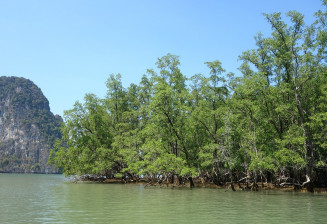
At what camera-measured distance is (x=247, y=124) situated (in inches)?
1443

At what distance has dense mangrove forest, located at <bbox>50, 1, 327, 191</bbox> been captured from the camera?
104ft

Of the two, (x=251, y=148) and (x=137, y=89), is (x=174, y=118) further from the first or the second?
(x=137, y=89)

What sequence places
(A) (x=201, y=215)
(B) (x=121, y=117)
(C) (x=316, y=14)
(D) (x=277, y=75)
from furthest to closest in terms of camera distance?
(B) (x=121, y=117), (D) (x=277, y=75), (C) (x=316, y=14), (A) (x=201, y=215)

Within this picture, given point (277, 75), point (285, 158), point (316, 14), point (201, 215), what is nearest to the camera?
point (201, 215)

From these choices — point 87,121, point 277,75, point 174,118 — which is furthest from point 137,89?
point 277,75

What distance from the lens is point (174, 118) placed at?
1625 inches

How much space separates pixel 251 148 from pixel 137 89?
32487mm

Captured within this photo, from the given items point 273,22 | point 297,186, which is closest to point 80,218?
point 297,186

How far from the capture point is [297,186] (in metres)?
33.1

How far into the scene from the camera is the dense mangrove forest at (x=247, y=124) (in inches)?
1249

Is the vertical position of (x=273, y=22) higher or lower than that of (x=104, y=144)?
higher

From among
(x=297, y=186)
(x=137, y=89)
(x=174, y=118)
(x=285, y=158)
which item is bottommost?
(x=297, y=186)

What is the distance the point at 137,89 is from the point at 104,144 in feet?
42.4

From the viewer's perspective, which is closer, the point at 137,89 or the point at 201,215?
the point at 201,215
